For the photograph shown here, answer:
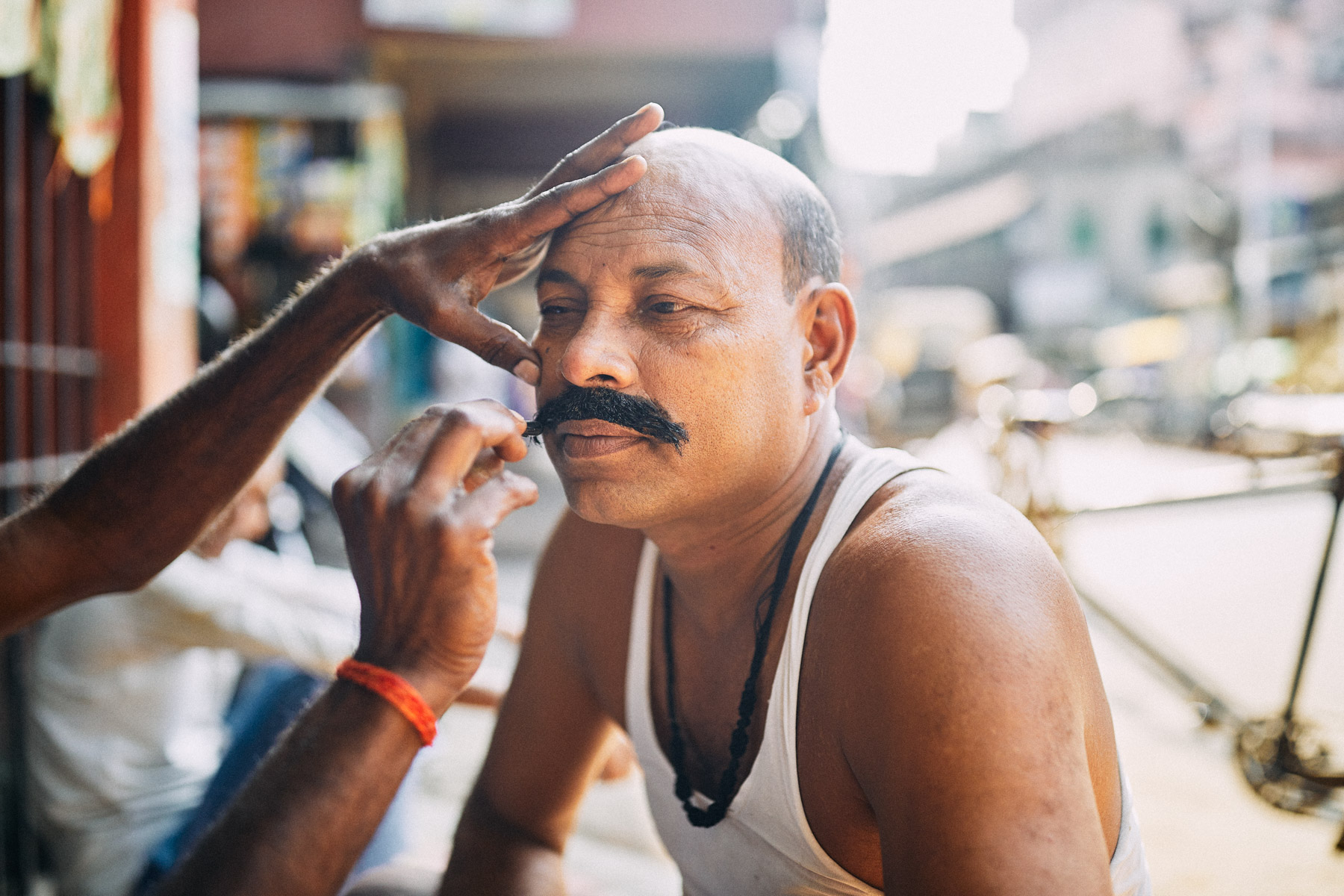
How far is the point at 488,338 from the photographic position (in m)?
1.68

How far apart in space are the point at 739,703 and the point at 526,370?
0.82 meters

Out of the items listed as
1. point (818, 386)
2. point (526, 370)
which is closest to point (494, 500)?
point (526, 370)

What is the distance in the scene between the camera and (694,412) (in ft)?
5.89

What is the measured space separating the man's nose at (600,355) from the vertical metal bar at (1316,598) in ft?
12.3

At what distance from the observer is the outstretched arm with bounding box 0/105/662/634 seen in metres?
1.81

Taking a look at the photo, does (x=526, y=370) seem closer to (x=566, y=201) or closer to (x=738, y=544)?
(x=566, y=201)

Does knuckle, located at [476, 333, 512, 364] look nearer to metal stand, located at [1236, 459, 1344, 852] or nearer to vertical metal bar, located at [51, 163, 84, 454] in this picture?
vertical metal bar, located at [51, 163, 84, 454]

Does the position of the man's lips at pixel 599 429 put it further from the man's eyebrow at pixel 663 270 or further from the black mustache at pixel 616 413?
the man's eyebrow at pixel 663 270

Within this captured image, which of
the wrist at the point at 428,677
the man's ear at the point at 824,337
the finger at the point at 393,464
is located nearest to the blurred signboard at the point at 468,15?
the man's ear at the point at 824,337

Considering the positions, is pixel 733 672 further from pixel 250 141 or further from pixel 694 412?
pixel 250 141

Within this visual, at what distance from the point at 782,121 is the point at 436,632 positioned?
9120mm

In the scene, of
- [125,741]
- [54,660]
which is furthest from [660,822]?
[54,660]

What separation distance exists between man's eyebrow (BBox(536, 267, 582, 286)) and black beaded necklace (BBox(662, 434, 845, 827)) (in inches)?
27.8

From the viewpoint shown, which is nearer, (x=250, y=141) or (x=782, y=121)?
(x=250, y=141)
